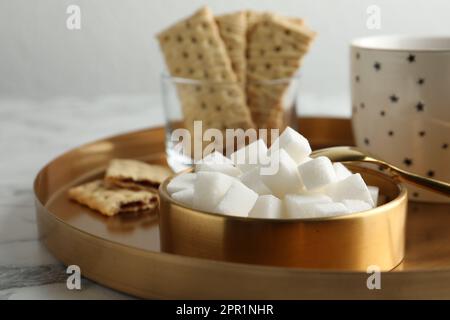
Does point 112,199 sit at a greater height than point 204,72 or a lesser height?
lesser

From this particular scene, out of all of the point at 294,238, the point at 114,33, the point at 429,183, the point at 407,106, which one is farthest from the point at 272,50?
the point at 114,33

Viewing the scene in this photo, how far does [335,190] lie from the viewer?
63 centimetres

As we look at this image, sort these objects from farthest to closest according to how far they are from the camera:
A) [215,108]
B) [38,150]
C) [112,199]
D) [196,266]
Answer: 1. [38,150]
2. [215,108]
3. [112,199]
4. [196,266]

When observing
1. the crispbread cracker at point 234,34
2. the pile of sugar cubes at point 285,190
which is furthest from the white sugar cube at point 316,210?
the crispbread cracker at point 234,34

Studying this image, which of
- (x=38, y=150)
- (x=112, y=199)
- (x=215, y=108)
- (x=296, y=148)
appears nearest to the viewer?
(x=296, y=148)

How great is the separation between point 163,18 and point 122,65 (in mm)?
166

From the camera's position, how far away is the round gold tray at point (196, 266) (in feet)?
1.74

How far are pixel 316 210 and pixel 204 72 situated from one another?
453mm

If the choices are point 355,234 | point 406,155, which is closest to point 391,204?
point 355,234

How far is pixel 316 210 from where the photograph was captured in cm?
59

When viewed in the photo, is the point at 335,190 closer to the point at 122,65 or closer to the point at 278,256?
the point at 278,256

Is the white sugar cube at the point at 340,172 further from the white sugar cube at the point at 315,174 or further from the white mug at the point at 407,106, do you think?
the white mug at the point at 407,106

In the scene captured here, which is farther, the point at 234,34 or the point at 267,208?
the point at 234,34

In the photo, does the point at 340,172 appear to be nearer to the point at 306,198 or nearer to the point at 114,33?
the point at 306,198
